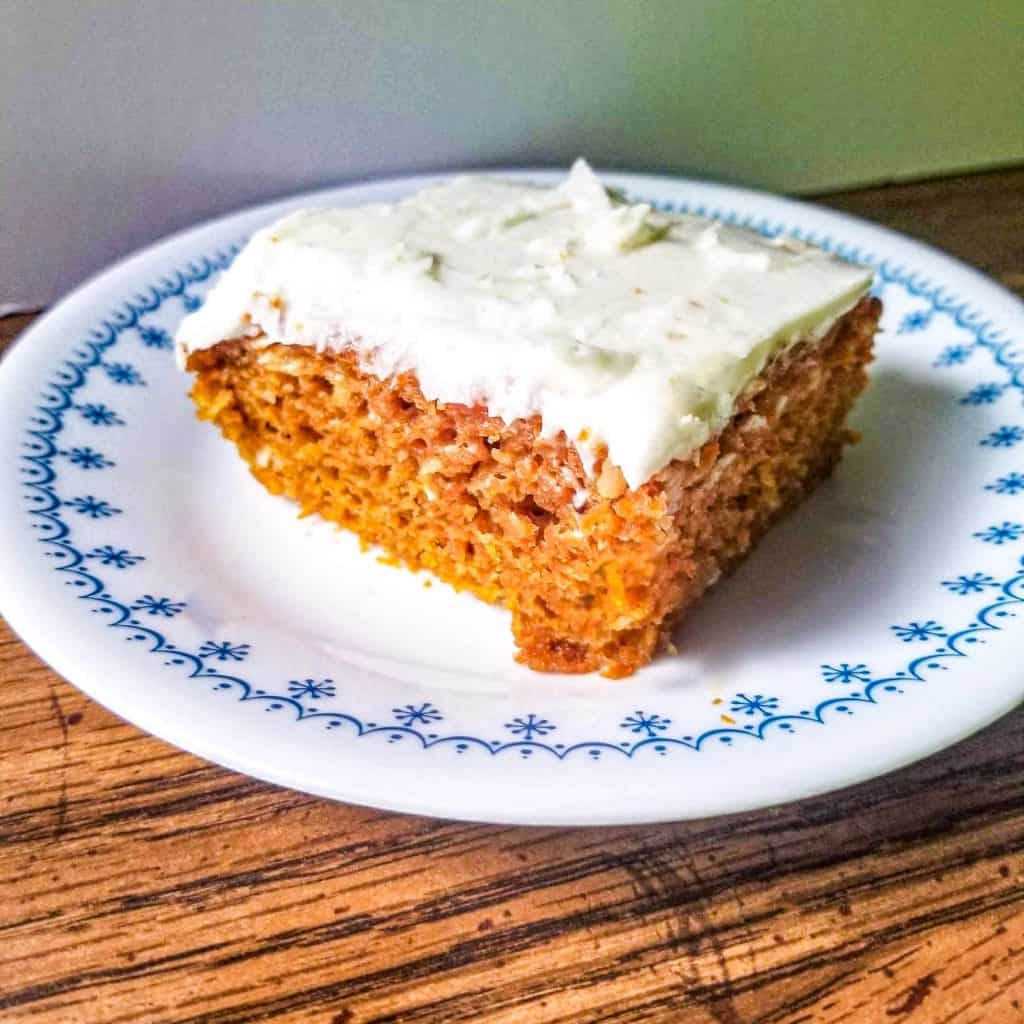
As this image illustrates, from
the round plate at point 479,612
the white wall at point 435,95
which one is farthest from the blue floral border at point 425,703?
the white wall at point 435,95

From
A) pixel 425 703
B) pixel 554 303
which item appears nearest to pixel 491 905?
pixel 425 703

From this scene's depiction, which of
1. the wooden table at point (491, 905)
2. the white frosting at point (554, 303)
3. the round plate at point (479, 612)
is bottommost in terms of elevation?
the wooden table at point (491, 905)

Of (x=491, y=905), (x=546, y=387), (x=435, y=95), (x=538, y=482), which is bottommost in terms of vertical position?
(x=491, y=905)

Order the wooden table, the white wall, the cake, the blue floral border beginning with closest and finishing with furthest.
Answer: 1. the wooden table
2. the blue floral border
3. the cake
4. the white wall

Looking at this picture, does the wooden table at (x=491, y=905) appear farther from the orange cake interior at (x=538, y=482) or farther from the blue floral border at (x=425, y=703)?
the orange cake interior at (x=538, y=482)

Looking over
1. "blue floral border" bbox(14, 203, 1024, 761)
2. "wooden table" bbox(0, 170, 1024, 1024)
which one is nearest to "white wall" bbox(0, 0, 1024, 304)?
"blue floral border" bbox(14, 203, 1024, 761)

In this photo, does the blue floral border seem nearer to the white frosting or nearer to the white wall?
the white frosting

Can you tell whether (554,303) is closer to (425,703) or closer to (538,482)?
(538,482)
